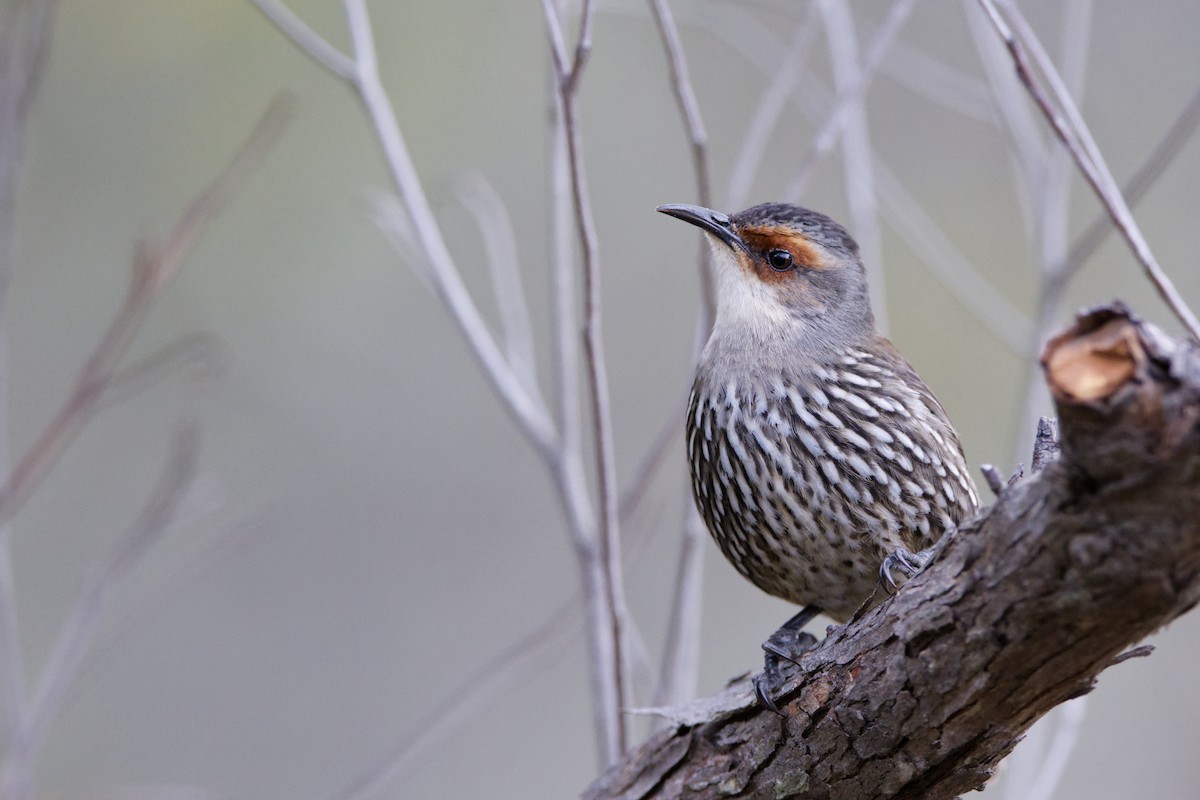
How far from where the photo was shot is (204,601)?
6.23m

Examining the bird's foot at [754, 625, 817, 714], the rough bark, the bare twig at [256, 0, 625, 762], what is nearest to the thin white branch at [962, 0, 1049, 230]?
the bare twig at [256, 0, 625, 762]

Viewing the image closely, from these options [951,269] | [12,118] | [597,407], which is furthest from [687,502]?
[951,269]

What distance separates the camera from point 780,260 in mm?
3820

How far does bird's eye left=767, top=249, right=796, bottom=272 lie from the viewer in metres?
3.80

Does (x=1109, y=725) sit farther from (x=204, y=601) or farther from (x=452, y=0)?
(x=452, y=0)

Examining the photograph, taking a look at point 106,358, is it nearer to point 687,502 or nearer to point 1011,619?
point 687,502

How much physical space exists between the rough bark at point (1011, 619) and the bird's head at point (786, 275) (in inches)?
49.2

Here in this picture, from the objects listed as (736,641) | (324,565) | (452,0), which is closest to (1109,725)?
(736,641)

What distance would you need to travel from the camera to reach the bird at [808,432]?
3.23 metres

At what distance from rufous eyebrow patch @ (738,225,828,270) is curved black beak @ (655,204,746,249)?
0.03 metres

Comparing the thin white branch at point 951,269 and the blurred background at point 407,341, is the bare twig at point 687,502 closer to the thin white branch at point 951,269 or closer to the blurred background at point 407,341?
the thin white branch at point 951,269

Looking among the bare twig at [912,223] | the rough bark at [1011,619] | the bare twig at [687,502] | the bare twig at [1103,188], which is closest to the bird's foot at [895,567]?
the rough bark at [1011,619]

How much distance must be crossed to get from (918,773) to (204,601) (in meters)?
4.64

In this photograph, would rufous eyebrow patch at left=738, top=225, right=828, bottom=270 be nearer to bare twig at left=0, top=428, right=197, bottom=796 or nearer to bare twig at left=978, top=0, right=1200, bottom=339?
bare twig at left=978, top=0, right=1200, bottom=339
